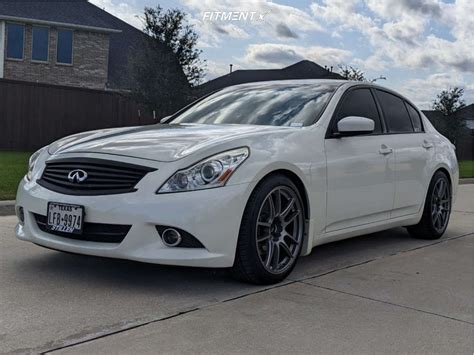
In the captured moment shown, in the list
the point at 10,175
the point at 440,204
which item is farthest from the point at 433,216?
the point at 10,175

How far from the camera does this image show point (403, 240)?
631 centimetres

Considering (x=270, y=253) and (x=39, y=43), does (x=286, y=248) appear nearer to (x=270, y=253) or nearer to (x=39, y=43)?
(x=270, y=253)

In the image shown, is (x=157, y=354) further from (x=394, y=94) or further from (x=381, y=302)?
(x=394, y=94)

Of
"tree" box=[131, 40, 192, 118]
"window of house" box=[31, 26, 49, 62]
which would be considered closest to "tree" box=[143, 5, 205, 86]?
"tree" box=[131, 40, 192, 118]

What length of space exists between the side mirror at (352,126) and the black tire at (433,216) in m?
1.71

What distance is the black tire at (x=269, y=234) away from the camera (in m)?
3.96

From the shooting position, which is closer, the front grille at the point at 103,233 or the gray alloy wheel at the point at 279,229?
the front grille at the point at 103,233

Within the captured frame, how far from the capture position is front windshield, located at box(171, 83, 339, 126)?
4.87m

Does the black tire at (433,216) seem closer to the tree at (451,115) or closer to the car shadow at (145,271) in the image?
the car shadow at (145,271)

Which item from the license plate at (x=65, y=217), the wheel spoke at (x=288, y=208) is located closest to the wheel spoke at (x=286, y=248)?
the wheel spoke at (x=288, y=208)

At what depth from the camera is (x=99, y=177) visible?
389 centimetres

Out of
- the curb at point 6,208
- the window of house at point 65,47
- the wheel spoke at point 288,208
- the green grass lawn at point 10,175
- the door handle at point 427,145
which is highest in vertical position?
the window of house at point 65,47

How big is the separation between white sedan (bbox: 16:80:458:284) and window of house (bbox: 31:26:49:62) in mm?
21233

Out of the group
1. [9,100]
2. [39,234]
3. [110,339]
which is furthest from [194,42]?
[110,339]
